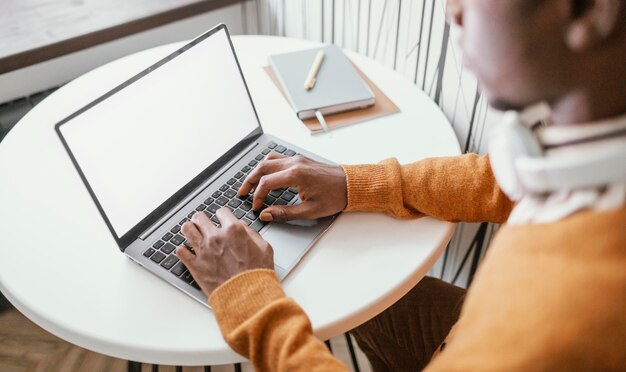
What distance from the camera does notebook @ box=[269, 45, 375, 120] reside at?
1112mm

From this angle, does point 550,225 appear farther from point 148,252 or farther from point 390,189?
point 148,252

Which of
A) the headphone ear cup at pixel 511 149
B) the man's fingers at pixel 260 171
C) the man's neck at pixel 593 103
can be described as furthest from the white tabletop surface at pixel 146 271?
the man's neck at pixel 593 103

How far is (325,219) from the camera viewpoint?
89 centimetres

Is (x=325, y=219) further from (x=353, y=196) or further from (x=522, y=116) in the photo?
(x=522, y=116)

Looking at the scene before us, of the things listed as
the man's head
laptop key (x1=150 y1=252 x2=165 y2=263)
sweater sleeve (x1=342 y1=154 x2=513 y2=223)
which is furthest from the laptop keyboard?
the man's head

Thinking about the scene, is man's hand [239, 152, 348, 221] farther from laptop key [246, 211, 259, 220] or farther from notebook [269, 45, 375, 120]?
notebook [269, 45, 375, 120]

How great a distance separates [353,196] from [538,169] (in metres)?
0.39

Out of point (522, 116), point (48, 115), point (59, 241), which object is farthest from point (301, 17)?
point (522, 116)

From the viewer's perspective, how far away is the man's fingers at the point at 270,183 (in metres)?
0.88

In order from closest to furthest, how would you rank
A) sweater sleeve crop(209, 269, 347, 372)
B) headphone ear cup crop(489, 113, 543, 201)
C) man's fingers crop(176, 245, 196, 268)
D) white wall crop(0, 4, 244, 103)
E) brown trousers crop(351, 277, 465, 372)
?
headphone ear cup crop(489, 113, 543, 201)
sweater sleeve crop(209, 269, 347, 372)
man's fingers crop(176, 245, 196, 268)
brown trousers crop(351, 277, 465, 372)
white wall crop(0, 4, 244, 103)

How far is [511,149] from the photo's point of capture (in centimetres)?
56

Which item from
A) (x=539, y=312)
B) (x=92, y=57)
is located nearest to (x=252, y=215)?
(x=539, y=312)

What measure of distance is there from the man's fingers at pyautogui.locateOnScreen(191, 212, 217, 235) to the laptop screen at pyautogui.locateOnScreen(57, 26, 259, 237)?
0.23 feet

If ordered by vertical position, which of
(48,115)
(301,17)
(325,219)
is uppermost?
(301,17)
